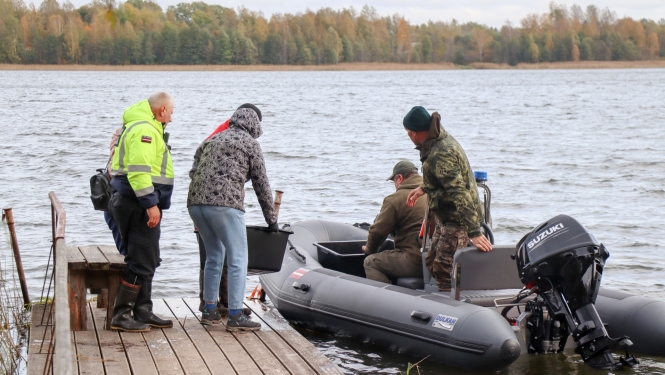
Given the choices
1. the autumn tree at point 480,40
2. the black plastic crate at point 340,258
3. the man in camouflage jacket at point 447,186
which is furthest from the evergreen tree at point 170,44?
the man in camouflage jacket at point 447,186

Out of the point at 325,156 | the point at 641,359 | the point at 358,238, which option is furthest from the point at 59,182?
the point at 641,359

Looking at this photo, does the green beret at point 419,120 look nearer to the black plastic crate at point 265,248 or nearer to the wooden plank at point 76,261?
the black plastic crate at point 265,248

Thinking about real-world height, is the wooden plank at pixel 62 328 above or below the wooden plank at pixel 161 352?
above

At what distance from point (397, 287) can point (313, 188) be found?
1016 cm

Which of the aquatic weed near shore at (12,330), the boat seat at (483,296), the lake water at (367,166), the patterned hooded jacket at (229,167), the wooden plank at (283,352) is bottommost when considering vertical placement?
the lake water at (367,166)

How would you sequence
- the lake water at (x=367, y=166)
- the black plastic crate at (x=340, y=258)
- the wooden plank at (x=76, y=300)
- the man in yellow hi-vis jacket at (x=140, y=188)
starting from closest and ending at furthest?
the man in yellow hi-vis jacket at (x=140, y=188) → the wooden plank at (x=76, y=300) → the black plastic crate at (x=340, y=258) → the lake water at (x=367, y=166)

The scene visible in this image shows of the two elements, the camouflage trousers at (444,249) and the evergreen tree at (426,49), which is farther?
the evergreen tree at (426,49)

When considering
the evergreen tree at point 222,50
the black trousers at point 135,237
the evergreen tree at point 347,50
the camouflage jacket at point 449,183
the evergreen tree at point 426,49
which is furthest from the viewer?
the evergreen tree at point 426,49

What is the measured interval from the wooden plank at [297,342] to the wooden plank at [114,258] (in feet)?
3.49

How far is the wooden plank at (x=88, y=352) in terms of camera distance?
15.7ft

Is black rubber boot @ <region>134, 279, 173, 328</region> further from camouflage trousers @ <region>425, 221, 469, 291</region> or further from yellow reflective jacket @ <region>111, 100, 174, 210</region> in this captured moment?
camouflage trousers @ <region>425, 221, 469, 291</region>

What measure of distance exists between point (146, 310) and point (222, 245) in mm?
623

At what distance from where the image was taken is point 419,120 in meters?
5.71

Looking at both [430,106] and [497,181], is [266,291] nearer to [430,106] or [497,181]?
[497,181]
